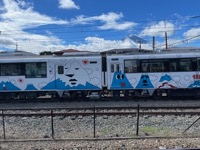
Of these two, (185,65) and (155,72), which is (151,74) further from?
(185,65)

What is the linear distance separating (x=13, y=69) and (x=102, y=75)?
5910mm

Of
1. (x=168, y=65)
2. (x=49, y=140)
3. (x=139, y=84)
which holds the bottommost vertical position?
(x=49, y=140)

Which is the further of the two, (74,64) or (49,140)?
(74,64)

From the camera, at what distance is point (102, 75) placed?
64.0ft

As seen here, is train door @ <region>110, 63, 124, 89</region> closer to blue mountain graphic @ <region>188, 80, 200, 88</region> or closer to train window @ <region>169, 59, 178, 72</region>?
train window @ <region>169, 59, 178, 72</region>

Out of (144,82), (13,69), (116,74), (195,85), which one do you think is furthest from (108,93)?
(13,69)

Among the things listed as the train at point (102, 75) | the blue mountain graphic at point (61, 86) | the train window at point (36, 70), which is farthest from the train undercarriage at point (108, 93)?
the train window at point (36, 70)

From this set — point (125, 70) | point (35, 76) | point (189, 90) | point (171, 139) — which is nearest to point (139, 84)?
point (125, 70)

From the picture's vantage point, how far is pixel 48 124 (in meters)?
11.9

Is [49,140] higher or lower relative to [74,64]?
lower

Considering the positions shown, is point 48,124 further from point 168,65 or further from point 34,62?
point 168,65

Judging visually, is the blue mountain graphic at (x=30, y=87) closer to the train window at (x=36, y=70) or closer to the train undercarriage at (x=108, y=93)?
the train undercarriage at (x=108, y=93)

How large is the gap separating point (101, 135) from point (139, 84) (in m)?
9.60

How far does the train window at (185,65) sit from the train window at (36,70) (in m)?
8.72
